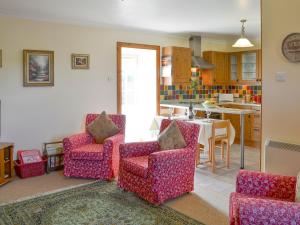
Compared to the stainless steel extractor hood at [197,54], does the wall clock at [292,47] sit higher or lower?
lower

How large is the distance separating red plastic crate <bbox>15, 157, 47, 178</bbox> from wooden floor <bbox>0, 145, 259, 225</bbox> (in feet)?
0.31

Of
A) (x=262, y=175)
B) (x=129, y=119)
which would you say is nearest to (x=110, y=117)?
(x=129, y=119)

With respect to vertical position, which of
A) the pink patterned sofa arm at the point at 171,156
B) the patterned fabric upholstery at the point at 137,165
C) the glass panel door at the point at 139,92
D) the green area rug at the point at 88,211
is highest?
the glass panel door at the point at 139,92

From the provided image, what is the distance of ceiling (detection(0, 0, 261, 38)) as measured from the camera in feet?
12.8

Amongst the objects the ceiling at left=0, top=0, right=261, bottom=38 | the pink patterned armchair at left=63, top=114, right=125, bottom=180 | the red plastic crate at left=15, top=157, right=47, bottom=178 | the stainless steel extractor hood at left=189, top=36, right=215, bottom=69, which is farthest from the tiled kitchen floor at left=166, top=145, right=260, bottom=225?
the ceiling at left=0, top=0, right=261, bottom=38

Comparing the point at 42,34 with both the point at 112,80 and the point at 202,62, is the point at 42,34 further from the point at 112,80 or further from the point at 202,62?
the point at 202,62

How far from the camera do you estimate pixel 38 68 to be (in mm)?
4789

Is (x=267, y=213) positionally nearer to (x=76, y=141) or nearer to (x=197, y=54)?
(x=76, y=141)

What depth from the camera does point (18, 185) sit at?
407cm

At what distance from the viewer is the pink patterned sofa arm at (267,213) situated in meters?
1.82

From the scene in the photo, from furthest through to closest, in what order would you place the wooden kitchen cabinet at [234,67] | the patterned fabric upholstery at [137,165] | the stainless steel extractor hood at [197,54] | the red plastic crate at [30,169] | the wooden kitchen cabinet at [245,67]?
the wooden kitchen cabinet at [234,67] < the wooden kitchen cabinet at [245,67] < the stainless steel extractor hood at [197,54] < the red plastic crate at [30,169] < the patterned fabric upholstery at [137,165]

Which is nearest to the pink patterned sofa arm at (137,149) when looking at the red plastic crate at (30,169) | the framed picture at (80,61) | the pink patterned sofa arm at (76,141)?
the pink patterned sofa arm at (76,141)

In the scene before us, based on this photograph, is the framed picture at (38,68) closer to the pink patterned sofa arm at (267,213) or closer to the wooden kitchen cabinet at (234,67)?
the pink patterned sofa arm at (267,213)

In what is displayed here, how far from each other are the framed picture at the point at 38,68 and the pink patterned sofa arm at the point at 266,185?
11.6 ft
